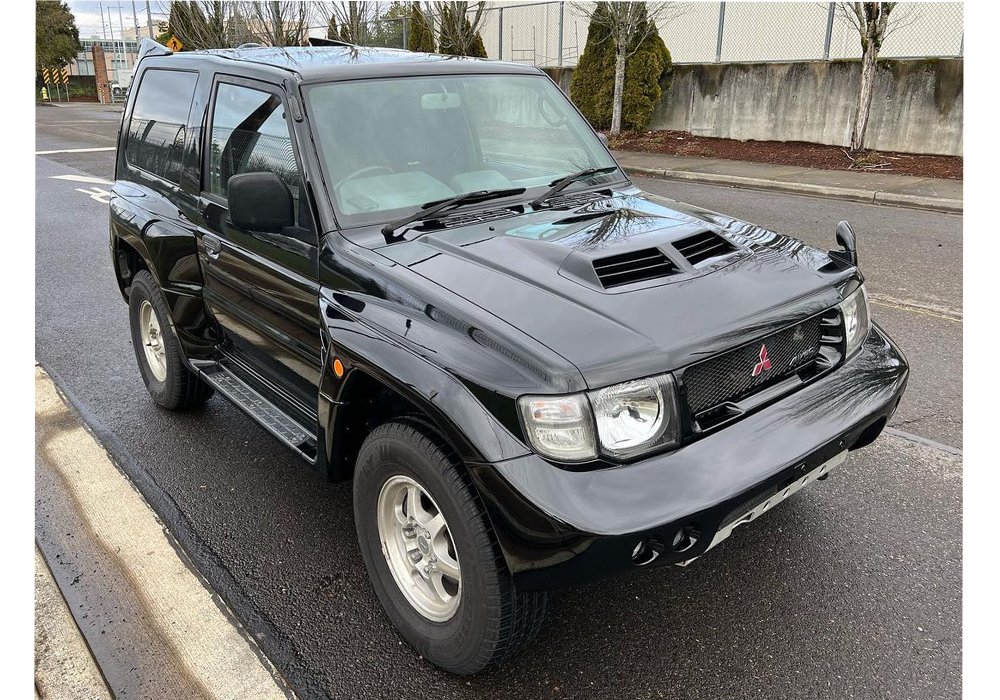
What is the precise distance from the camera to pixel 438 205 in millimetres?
3252

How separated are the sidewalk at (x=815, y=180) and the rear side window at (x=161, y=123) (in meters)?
9.23

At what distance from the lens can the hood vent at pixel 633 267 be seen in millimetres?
2680

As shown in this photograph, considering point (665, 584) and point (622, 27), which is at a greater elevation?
point (622, 27)

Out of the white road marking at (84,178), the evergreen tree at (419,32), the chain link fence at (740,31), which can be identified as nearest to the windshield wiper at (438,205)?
the white road marking at (84,178)

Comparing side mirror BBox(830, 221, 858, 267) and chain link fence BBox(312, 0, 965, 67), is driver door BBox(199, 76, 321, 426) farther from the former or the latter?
chain link fence BBox(312, 0, 965, 67)

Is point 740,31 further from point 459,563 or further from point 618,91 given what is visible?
point 459,563

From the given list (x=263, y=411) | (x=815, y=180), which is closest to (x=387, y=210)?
(x=263, y=411)

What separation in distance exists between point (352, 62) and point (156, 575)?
236cm

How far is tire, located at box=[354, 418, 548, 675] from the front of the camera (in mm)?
2318

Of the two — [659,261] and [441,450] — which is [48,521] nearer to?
[441,450]

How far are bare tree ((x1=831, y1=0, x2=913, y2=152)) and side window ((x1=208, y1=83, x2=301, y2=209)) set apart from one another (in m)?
12.2

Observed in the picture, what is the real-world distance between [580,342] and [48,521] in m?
A: 2.78

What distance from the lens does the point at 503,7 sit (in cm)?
2459
